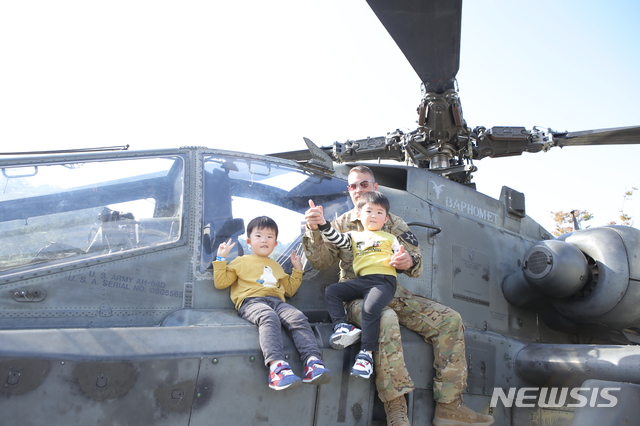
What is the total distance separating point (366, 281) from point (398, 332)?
37 cm

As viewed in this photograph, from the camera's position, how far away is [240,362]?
103 inches

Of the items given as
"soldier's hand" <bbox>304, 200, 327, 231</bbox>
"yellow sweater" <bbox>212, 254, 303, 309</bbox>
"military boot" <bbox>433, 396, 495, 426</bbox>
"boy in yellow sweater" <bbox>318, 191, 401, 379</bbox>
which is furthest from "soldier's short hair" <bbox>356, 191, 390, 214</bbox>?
"military boot" <bbox>433, 396, 495, 426</bbox>

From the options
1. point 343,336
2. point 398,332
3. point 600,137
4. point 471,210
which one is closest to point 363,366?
point 343,336

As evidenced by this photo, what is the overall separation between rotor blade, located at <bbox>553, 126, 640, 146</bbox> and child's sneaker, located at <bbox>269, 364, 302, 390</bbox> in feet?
15.9

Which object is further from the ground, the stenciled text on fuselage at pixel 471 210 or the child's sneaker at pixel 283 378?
the stenciled text on fuselage at pixel 471 210

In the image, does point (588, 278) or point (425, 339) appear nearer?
point (425, 339)

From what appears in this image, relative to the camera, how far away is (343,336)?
2.94 meters

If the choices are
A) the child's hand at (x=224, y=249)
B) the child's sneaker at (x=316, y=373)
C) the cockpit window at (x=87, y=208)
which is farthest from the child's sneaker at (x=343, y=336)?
the cockpit window at (x=87, y=208)

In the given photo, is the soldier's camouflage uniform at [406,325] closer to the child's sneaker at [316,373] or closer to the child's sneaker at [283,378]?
the child's sneaker at [316,373]

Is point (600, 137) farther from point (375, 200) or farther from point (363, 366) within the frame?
point (363, 366)

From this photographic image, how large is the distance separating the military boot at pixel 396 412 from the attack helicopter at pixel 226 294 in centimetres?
11

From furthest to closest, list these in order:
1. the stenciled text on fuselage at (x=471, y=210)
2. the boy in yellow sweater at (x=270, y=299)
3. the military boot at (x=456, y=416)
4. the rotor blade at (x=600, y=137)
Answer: the rotor blade at (x=600, y=137)
the stenciled text on fuselage at (x=471, y=210)
the military boot at (x=456, y=416)
the boy in yellow sweater at (x=270, y=299)

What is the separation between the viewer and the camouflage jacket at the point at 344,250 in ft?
11.0

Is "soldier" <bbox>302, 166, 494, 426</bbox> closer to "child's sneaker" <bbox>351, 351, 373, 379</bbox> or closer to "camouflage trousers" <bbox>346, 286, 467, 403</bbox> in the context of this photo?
"camouflage trousers" <bbox>346, 286, 467, 403</bbox>
